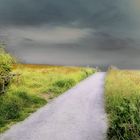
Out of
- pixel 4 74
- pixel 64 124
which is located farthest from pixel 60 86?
pixel 64 124

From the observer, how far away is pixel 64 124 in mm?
17203

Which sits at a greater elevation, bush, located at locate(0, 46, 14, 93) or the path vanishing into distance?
bush, located at locate(0, 46, 14, 93)

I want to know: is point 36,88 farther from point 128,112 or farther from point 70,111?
point 128,112

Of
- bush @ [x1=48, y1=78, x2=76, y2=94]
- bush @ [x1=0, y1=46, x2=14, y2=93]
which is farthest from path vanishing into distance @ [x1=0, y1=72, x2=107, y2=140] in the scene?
bush @ [x1=48, y1=78, x2=76, y2=94]

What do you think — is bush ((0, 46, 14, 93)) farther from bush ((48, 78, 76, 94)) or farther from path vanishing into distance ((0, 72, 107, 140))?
bush ((48, 78, 76, 94))

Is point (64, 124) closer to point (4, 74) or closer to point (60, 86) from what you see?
point (4, 74)

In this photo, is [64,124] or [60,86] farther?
[60,86]

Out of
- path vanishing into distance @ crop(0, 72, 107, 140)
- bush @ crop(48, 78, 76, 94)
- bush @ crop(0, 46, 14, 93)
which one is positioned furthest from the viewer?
bush @ crop(48, 78, 76, 94)

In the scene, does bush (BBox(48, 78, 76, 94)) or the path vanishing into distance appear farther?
bush (BBox(48, 78, 76, 94))

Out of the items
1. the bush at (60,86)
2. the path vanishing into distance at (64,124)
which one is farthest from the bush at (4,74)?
the bush at (60,86)

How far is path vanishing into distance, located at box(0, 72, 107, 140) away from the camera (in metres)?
14.9

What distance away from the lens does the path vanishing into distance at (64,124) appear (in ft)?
48.8

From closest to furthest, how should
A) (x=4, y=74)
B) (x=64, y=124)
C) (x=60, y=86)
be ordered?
(x=64, y=124), (x=4, y=74), (x=60, y=86)

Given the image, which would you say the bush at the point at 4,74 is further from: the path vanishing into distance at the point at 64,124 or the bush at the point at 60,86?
the bush at the point at 60,86
